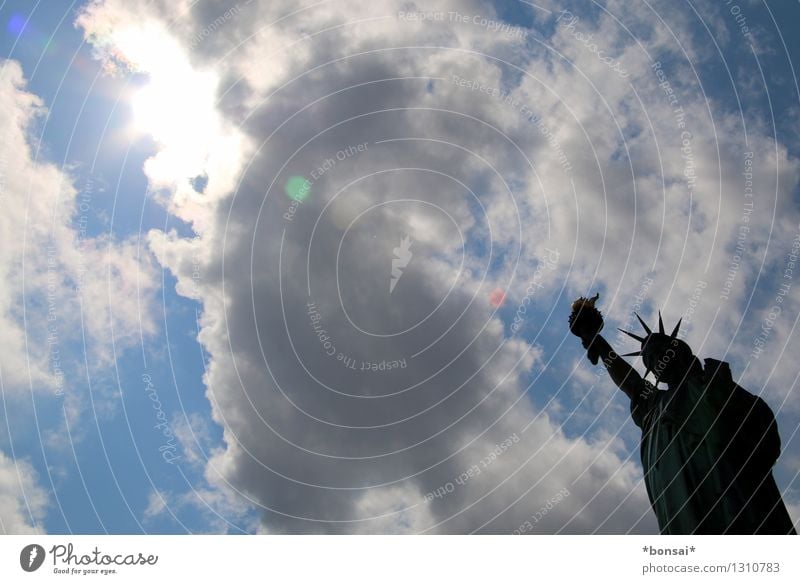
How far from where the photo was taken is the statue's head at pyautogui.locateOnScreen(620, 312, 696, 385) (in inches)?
1063

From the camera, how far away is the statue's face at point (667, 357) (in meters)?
27.0

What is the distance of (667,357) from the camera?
89.9 ft

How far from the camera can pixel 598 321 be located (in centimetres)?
3067
